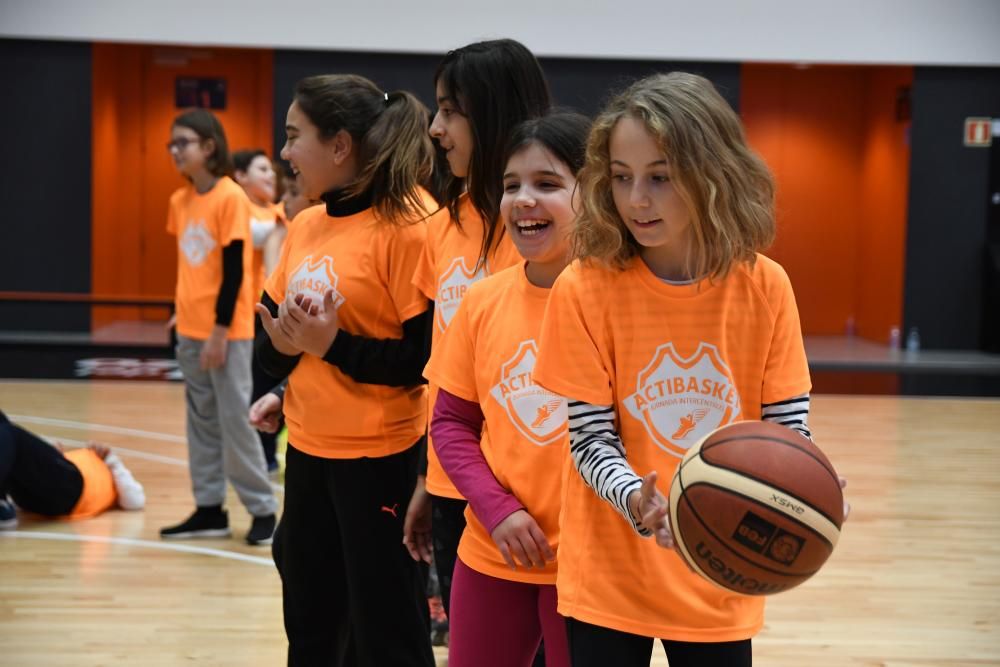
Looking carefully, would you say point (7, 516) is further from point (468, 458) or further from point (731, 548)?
point (731, 548)

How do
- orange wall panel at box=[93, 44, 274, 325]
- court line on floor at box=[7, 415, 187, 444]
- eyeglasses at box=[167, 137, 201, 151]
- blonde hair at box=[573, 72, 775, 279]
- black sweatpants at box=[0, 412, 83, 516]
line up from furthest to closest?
orange wall panel at box=[93, 44, 274, 325] → court line on floor at box=[7, 415, 187, 444] → eyeglasses at box=[167, 137, 201, 151] → black sweatpants at box=[0, 412, 83, 516] → blonde hair at box=[573, 72, 775, 279]

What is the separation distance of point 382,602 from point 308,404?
0.43 m

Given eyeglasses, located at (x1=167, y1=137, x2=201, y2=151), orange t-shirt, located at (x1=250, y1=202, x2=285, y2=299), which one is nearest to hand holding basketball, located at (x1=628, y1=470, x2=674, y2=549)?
eyeglasses, located at (x1=167, y1=137, x2=201, y2=151)

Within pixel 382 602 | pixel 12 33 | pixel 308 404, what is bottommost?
pixel 382 602

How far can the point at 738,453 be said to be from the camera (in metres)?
1.56

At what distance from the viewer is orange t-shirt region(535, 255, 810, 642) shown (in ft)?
5.63

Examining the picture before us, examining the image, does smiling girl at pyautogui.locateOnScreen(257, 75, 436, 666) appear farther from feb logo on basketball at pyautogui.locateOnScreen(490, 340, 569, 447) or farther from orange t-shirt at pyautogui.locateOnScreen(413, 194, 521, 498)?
feb logo on basketball at pyautogui.locateOnScreen(490, 340, 569, 447)

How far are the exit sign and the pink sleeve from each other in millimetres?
10992

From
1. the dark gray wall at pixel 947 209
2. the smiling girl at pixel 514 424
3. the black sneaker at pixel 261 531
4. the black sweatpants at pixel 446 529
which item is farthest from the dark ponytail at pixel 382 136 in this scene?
the dark gray wall at pixel 947 209

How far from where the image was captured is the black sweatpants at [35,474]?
4727 millimetres

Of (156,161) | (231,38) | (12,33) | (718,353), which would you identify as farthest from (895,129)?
(718,353)

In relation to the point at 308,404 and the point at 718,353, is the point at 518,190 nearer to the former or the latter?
the point at 718,353

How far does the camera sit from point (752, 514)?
1.55m

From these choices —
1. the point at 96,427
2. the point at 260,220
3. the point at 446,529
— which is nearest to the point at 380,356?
the point at 446,529
